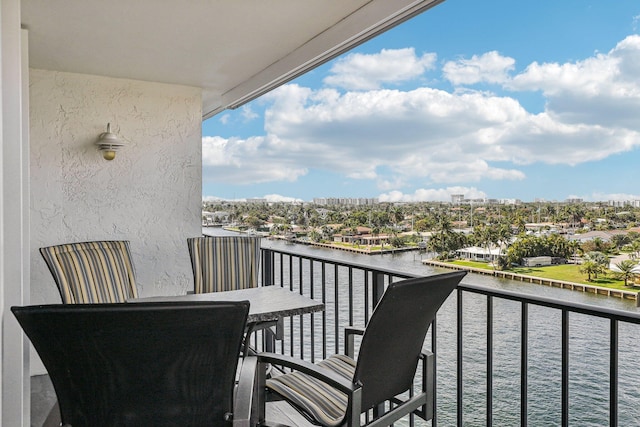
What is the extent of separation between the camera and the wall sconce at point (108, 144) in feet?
14.4

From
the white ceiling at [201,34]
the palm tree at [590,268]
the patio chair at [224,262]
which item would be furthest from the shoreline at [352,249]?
the white ceiling at [201,34]

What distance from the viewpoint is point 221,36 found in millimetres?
3598

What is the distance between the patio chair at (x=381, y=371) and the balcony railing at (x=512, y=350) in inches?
12.5

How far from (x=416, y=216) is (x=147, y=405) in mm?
3612

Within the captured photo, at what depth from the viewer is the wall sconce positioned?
4.39m

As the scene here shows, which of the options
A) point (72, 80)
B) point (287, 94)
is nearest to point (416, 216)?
point (72, 80)

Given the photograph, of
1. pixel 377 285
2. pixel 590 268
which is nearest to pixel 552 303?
pixel 377 285

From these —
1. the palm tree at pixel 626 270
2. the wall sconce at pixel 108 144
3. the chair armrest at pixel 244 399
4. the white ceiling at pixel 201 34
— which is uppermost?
the white ceiling at pixel 201 34

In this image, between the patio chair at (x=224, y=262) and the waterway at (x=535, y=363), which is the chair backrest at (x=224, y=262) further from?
the waterway at (x=535, y=363)

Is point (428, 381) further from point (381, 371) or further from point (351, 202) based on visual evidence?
point (351, 202)

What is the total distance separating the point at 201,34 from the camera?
3557mm

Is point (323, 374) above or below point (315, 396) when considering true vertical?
above

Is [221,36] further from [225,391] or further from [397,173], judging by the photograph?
[397,173]

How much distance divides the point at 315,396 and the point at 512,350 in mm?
2362
